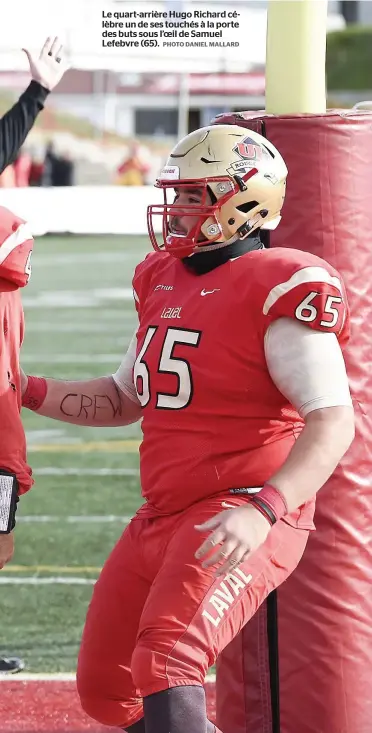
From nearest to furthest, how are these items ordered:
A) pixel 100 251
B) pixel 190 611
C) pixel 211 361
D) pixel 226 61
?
1. pixel 190 611
2. pixel 211 361
3. pixel 226 61
4. pixel 100 251

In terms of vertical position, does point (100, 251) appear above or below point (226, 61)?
below

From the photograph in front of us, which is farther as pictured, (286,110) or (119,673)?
(286,110)

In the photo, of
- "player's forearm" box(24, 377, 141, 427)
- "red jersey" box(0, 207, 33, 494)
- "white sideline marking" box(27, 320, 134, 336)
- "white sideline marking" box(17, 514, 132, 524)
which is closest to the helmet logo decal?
"red jersey" box(0, 207, 33, 494)

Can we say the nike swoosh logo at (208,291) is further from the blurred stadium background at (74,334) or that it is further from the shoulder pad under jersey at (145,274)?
the blurred stadium background at (74,334)

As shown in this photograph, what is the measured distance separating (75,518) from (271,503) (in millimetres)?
4150

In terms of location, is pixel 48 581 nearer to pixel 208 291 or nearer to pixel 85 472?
pixel 85 472

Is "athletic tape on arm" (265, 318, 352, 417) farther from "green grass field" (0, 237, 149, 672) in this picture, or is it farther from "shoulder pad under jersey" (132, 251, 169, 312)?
"green grass field" (0, 237, 149, 672)

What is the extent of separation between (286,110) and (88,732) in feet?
6.40

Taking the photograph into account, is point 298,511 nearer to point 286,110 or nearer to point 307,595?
point 307,595

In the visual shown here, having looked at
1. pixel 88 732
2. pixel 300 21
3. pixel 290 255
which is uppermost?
pixel 300 21

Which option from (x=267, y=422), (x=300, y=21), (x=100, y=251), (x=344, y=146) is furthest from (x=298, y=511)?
(x=100, y=251)

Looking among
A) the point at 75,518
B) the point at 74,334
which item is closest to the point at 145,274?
the point at 75,518

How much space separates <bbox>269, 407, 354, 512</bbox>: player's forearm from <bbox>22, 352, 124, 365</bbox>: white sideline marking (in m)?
8.10

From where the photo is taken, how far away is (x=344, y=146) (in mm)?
3674
